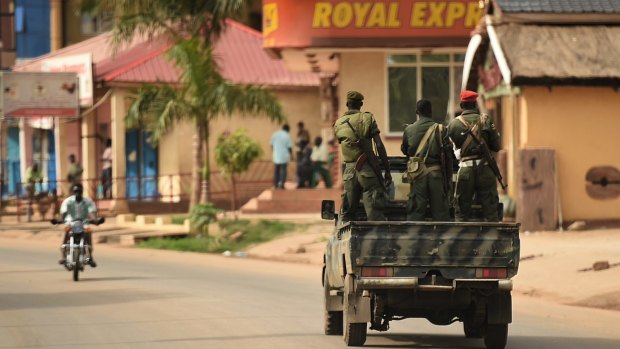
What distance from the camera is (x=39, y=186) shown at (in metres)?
44.8

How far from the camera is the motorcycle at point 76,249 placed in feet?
74.0

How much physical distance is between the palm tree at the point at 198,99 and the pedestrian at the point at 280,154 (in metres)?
3.33

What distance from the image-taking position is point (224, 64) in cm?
4269

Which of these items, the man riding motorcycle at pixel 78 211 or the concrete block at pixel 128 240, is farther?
the concrete block at pixel 128 240

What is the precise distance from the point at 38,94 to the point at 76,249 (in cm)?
1894

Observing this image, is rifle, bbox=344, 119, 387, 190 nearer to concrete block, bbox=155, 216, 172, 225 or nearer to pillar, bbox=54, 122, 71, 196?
concrete block, bbox=155, 216, 172, 225

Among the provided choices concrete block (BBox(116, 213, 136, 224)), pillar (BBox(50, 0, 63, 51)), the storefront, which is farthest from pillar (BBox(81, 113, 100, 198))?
pillar (BBox(50, 0, 63, 51))

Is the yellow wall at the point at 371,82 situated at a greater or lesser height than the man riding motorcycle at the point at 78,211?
greater

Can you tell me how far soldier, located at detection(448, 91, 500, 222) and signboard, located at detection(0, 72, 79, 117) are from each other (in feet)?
89.3

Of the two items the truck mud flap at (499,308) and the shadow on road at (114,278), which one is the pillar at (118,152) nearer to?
the shadow on road at (114,278)

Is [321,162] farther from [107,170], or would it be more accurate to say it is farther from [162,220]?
[107,170]

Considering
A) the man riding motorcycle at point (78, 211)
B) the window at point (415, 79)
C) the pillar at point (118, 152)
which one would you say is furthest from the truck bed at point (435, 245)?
the pillar at point (118, 152)

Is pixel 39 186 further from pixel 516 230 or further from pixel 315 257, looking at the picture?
pixel 516 230

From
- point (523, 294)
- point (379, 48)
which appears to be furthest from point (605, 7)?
point (523, 294)
